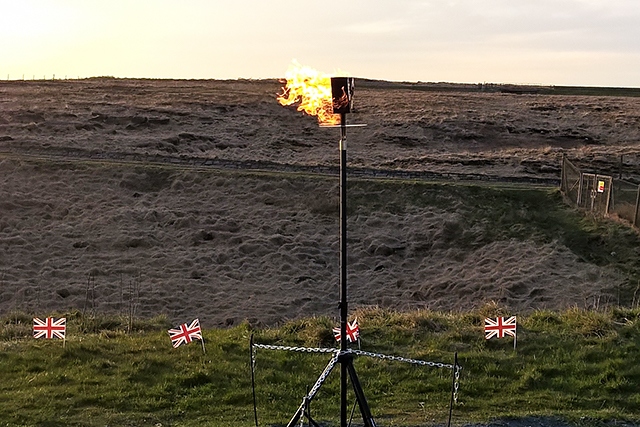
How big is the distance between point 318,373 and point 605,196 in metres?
17.2

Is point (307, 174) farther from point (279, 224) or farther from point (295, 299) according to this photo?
point (295, 299)

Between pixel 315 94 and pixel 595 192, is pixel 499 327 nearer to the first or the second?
pixel 315 94

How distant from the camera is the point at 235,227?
28.8 metres

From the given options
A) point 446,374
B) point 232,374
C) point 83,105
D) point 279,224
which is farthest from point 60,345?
point 83,105

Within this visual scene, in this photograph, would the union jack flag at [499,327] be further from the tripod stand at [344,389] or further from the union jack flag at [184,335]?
the tripod stand at [344,389]

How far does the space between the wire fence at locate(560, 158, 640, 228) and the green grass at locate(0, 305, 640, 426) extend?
1237cm

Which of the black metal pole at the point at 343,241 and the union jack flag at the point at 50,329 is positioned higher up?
the black metal pole at the point at 343,241

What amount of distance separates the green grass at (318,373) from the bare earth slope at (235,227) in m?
8.69

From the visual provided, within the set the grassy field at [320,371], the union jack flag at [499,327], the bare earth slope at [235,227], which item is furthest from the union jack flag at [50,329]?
A: the bare earth slope at [235,227]

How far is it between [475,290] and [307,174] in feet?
37.0

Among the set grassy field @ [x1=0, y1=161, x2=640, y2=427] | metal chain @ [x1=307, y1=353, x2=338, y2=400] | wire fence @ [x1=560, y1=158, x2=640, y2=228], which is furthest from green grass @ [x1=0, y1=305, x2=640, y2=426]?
wire fence @ [x1=560, y1=158, x2=640, y2=228]

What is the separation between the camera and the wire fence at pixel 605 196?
80.7ft

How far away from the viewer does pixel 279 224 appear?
28.8 metres

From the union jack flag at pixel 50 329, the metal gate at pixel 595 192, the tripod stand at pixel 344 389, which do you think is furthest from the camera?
the metal gate at pixel 595 192
